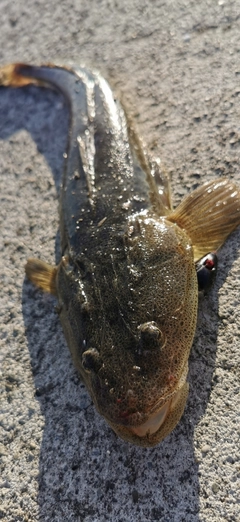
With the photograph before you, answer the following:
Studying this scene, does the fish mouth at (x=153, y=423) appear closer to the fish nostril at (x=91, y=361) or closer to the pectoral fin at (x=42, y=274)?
the fish nostril at (x=91, y=361)

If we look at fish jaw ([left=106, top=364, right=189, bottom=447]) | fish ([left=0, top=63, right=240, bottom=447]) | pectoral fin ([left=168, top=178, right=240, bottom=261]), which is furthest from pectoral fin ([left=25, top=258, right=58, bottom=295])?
fish jaw ([left=106, top=364, right=189, bottom=447])

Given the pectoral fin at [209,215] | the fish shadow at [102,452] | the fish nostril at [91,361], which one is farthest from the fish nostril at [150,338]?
the pectoral fin at [209,215]

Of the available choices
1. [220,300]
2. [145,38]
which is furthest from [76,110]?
[220,300]

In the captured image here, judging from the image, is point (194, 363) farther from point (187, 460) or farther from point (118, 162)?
point (118, 162)

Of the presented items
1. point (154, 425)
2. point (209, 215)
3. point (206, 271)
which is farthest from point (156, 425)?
point (209, 215)

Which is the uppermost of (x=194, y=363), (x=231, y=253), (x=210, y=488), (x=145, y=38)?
(x=145, y=38)

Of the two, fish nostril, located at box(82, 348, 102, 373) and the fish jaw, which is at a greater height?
fish nostril, located at box(82, 348, 102, 373)

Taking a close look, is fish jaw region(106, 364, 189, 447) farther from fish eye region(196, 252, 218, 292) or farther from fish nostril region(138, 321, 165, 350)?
fish eye region(196, 252, 218, 292)
